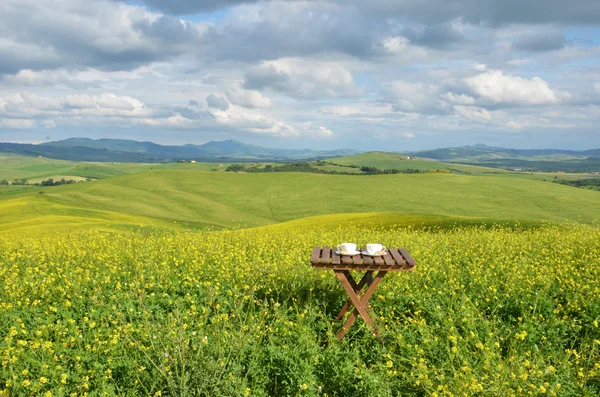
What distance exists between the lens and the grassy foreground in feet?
20.6

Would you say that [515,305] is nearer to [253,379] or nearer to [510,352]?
[510,352]

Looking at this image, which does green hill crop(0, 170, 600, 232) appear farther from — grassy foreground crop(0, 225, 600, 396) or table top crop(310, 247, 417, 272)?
table top crop(310, 247, 417, 272)

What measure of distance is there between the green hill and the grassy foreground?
48.0 m

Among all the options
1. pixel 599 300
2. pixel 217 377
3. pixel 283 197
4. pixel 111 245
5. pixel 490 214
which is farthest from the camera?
pixel 283 197

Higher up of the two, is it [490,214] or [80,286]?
[80,286]

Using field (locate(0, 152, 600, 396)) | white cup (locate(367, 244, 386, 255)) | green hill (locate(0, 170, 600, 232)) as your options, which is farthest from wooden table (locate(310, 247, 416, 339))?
green hill (locate(0, 170, 600, 232))

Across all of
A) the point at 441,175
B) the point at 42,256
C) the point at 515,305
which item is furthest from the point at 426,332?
the point at 441,175

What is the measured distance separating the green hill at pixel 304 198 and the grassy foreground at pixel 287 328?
48019 mm

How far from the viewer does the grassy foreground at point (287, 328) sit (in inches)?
247

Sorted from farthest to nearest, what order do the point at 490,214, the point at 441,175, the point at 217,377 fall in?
the point at 441,175 < the point at 490,214 < the point at 217,377

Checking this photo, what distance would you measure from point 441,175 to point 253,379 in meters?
99.7

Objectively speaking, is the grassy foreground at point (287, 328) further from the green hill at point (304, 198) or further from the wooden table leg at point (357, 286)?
the green hill at point (304, 198)

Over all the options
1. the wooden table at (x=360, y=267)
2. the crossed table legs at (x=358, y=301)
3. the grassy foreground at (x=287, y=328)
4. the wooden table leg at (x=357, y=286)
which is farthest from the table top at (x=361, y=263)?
the grassy foreground at (x=287, y=328)

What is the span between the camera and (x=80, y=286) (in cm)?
1045
